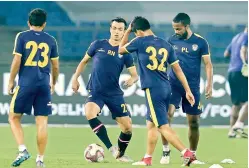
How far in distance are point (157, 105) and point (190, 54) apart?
167 cm

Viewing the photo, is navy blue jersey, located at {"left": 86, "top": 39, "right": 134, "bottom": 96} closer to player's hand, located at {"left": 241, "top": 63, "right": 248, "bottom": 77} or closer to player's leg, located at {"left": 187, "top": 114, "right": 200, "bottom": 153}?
player's leg, located at {"left": 187, "top": 114, "right": 200, "bottom": 153}

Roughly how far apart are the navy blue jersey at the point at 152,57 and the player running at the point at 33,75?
116 cm

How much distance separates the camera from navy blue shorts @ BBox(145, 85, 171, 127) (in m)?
12.6

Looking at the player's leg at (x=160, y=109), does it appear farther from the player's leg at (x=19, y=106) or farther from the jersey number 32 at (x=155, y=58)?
the player's leg at (x=19, y=106)

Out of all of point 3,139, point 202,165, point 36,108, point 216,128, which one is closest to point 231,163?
point 202,165

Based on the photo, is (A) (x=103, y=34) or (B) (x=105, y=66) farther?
(A) (x=103, y=34)

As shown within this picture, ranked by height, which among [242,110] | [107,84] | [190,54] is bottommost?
[242,110]

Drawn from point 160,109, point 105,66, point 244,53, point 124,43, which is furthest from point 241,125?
point 160,109

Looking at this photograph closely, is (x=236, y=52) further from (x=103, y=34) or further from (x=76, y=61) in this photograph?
(x=103, y=34)

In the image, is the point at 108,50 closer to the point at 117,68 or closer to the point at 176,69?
the point at 117,68

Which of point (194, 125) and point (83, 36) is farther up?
point (83, 36)

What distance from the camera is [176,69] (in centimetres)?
1271

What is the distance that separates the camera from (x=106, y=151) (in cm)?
1575

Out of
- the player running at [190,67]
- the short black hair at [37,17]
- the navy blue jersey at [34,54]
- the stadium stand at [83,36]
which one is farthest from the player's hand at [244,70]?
the short black hair at [37,17]
